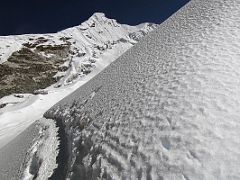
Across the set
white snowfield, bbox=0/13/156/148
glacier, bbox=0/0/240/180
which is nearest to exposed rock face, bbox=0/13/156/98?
white snowfield, bbox=0/13/156/148

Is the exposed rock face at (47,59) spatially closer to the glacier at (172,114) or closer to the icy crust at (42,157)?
the icy crust at (42,157)

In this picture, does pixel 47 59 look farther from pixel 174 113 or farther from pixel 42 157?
pixel 174 113

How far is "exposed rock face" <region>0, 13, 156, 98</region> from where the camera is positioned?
3762 cm

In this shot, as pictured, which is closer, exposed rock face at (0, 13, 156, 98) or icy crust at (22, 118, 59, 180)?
icy crust at (22, 118, 59, 180)

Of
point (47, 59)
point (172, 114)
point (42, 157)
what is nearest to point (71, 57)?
point (47, 59)

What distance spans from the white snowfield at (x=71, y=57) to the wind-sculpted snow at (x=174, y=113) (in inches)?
320

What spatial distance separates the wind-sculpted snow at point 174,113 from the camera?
3748mm

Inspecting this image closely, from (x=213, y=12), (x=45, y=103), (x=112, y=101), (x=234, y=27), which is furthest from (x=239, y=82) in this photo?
(x=45, y=103)

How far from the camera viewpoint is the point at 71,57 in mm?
57156

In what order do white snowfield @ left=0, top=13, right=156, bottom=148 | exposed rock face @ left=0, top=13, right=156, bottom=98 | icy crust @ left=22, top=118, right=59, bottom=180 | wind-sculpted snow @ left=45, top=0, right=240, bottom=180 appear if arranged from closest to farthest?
wind-sculpted snow @ left=45, top=0, right=240, bottom=180
icy crust @ left=22, top=118, right=59, bottom=180
white snowfield @ left=0, top=13, right=156, bottom=148
exposed rock face @ left=0, top=13, right=156, bottom=98

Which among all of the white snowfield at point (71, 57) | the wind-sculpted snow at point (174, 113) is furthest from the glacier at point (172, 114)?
the white snowfield at point (71, 57)

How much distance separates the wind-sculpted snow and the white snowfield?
8.12 metres

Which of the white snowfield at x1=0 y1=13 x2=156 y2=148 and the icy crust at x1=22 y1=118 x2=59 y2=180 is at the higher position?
the icy crust at x1=22 y1=118 x2=59 y2=180

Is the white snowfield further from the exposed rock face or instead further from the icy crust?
the icy crust
